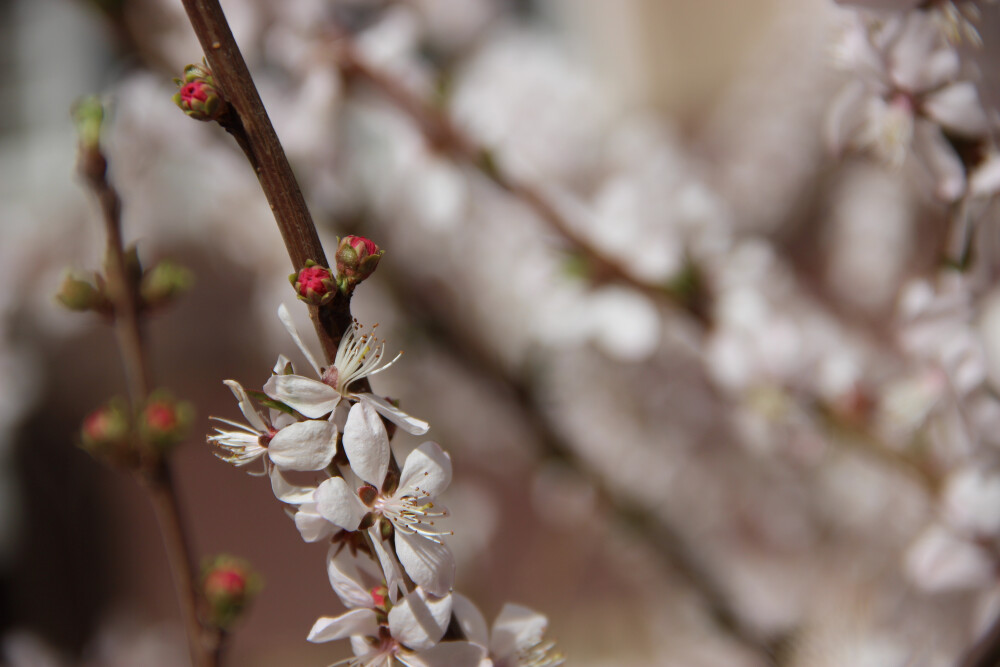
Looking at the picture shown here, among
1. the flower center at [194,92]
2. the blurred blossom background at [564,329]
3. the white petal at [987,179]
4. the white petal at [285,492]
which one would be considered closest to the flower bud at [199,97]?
the flower center at [194,92]

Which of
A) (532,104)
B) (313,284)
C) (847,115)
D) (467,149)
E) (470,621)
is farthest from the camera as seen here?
(532,104)

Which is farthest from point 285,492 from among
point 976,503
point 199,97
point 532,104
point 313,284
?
point 532,104

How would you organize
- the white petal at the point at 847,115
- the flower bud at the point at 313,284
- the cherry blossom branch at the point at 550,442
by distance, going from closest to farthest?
the flower bud at the point at 313,284
the white petal at the point at 847,115
the cherry blossom branch at the point at 550,442

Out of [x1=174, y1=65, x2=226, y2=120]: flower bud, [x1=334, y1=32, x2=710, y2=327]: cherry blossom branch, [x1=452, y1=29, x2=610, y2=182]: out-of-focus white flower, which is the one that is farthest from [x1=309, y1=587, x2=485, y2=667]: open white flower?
[x1=452, y1=29, x2=610, y2=182]: out-of-focus white flower

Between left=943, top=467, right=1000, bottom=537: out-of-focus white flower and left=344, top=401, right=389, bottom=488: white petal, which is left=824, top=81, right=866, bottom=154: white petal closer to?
left=943, top=467, right=1000, bottom=537: out-of-focus white flower

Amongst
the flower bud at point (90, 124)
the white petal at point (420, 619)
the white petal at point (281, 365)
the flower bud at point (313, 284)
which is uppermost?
the flower bud at point (90, 124)

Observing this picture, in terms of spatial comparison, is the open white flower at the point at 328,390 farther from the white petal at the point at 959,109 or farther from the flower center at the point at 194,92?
the white petal at the point at 959,109

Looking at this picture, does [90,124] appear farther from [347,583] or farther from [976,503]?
[976,503]
